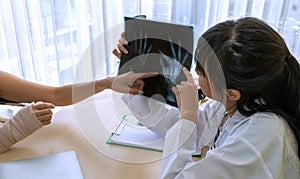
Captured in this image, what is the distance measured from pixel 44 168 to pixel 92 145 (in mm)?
163

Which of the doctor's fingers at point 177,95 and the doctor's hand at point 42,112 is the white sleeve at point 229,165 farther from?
the doctor's hand at point 42,112

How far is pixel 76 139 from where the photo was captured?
905 mm

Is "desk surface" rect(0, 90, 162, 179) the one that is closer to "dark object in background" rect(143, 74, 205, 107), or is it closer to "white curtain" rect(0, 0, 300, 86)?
"dark object in background" rect(143, 74, 205, 107)

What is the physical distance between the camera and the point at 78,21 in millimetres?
1857

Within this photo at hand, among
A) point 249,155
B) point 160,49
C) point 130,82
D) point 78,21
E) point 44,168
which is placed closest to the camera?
point 249,155

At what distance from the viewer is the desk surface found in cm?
78

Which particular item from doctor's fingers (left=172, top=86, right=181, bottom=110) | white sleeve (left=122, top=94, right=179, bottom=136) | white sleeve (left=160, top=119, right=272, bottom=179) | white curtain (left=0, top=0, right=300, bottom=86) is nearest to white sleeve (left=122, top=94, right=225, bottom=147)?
white sleeve (left=122, top=94, right=179, bottom=136)

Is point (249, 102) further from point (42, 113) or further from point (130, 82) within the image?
point (42, 113)

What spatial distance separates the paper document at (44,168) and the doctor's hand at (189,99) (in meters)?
0.32

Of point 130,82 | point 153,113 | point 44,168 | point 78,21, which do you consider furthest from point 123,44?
point 78,21

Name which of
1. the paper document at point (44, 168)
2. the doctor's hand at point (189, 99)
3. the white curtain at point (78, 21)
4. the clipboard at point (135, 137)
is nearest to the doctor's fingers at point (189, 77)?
the doctor's hand at point (189, 99)

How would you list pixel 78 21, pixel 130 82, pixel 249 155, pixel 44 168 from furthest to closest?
pixel 78 21 → pixel 130 82 → pixel 44 168 → pixel 249 155

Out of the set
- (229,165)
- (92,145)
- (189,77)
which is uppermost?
(189,77)

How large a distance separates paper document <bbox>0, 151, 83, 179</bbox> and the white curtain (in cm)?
90
